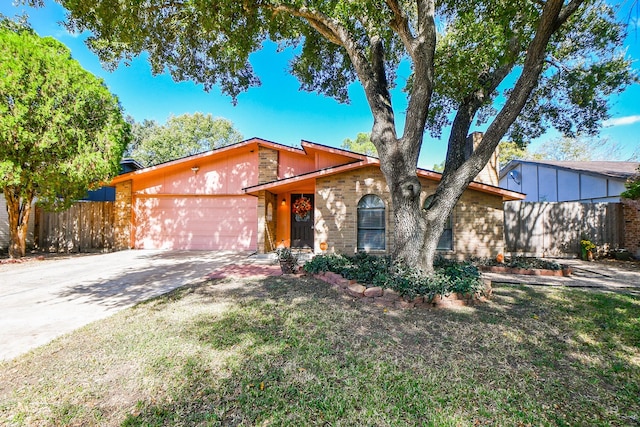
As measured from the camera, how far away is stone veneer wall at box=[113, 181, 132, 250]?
11.6 metres

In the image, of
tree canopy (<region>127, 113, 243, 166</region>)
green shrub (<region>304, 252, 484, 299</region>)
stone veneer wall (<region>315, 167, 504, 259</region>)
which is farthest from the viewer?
tree canopy (<region>127, 113, 243, 166</region>)

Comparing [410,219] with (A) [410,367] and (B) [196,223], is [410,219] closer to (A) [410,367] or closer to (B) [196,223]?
(A) [410,367]

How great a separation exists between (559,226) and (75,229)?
19.8 meters

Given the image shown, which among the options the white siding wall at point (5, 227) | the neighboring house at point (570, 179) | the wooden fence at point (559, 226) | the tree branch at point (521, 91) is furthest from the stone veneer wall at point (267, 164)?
the neighboring house at point (570, 179)

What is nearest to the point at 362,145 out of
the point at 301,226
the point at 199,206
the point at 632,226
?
the point at 301,226

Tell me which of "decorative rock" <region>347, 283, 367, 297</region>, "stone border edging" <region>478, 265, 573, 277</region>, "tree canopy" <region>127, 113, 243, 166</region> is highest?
"tree canopy" <region>127, 113, 243, 166</region>

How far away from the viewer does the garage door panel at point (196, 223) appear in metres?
11.9

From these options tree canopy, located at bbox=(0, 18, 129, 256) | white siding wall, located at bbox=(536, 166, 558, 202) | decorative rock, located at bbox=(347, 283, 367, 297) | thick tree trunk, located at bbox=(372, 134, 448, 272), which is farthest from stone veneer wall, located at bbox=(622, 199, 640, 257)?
tree canopy, located at bbox=(0, 18, 129, 256)

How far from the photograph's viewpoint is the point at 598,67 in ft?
22.5

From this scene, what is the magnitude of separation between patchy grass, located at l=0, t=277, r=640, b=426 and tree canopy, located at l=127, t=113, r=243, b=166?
97.2 feet

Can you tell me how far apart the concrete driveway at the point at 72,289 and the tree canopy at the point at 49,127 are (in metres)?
2.40

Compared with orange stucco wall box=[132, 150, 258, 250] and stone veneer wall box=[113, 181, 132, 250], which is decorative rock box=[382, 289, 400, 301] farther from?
stone veneer wall box=[113, 181, 132, 250]

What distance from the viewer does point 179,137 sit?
1172 inches

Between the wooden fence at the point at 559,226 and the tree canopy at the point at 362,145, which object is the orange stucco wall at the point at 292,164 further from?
the tree canopy at the point at 362,145
